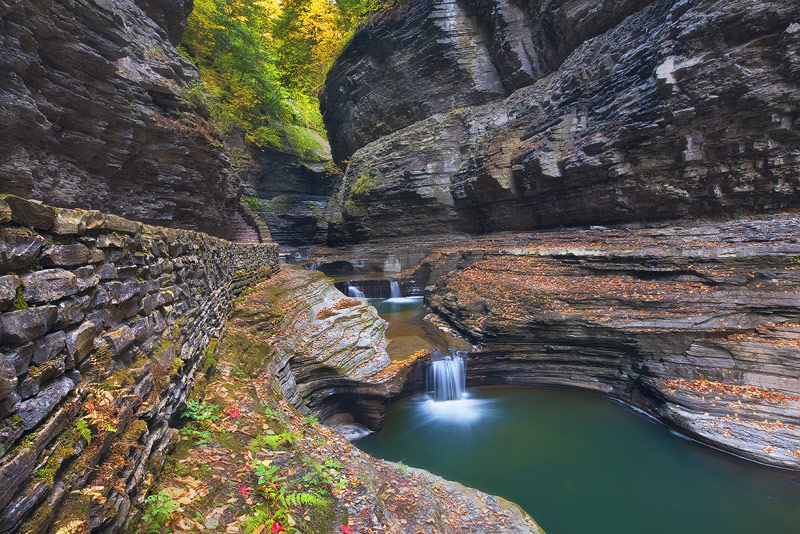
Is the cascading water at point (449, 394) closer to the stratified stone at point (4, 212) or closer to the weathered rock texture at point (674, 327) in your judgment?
the weathered rock texture at point (674, 327)

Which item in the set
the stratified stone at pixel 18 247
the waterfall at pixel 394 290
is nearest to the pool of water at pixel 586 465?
the stratified stone at pixel 18 247

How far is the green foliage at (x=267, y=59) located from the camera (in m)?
19.0

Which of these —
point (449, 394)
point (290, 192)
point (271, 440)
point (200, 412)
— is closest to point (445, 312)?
point (449, 394)

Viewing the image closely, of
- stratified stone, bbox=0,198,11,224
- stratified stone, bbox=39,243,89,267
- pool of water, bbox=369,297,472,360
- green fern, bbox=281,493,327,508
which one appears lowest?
pool of water, bbox=369,297,472,360

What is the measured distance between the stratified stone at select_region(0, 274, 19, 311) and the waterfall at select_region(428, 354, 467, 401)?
8.85 meters

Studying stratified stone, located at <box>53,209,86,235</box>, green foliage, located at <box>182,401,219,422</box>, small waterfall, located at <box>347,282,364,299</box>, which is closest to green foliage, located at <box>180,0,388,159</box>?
small waterfall, located at <box>347,282,364,299</box>

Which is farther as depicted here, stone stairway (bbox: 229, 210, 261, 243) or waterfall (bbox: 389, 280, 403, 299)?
stone stairway (bbox: 229, 210, 261, 243)

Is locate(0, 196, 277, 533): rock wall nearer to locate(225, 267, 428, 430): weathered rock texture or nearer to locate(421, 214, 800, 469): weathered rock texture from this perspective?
locate(225, 267, 428, 430): weathered rock texture

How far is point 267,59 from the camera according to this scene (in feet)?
78.9

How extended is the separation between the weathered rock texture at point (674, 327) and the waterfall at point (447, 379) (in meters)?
0.46

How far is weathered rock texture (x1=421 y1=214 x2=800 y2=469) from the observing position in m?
7.14

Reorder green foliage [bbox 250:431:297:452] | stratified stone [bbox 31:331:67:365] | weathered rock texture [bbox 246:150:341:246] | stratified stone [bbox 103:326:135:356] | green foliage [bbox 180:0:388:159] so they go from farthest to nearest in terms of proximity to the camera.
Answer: weathered rock texture [bbox 246:150:341:246], green foliage [bbox 180:0:388:159], green foliage [bbox 250:431:297:452], stratified stone [bbox 103:326:135:356], stratified stone [bbox 31:331:67:365]

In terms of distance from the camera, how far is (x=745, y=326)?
26.5 feet

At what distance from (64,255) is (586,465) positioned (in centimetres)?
887
